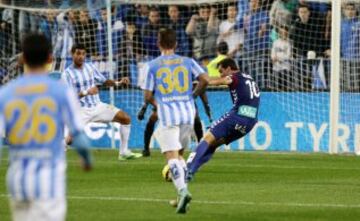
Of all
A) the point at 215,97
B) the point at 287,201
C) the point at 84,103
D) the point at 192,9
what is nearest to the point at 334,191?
the point at 287,201

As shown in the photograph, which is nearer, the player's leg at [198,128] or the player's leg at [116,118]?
the player's leg at [116,118]

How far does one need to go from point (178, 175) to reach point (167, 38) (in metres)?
1.65

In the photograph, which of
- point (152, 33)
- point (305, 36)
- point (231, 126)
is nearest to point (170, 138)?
point (231, 126)

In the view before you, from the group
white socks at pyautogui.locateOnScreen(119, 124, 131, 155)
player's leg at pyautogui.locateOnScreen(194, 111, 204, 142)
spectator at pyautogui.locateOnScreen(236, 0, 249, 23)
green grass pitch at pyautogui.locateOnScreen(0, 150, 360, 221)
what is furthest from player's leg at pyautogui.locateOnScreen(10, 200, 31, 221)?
spectator at pyautogui.locateOnScreen(236, 0, 249, 23)

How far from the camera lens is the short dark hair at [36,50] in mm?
8680

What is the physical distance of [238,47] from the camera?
87.9 feet

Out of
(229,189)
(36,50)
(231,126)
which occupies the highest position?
(36,50)

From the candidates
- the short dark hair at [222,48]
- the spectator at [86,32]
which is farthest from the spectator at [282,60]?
the spectator at [86,32]

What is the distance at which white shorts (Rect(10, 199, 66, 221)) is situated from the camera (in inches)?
336

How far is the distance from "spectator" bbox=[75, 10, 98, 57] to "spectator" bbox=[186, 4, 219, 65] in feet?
7.29

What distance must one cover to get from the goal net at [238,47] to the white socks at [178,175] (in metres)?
9.98

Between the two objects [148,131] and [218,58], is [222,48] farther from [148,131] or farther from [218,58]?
[148,131]

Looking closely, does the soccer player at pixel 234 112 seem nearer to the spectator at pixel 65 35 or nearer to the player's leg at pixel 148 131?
the player's leg at pixel 148 131

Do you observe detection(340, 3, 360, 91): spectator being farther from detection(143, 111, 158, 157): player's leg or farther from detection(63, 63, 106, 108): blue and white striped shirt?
detection(63, 63, 106, 108): blue and white striped shirt
